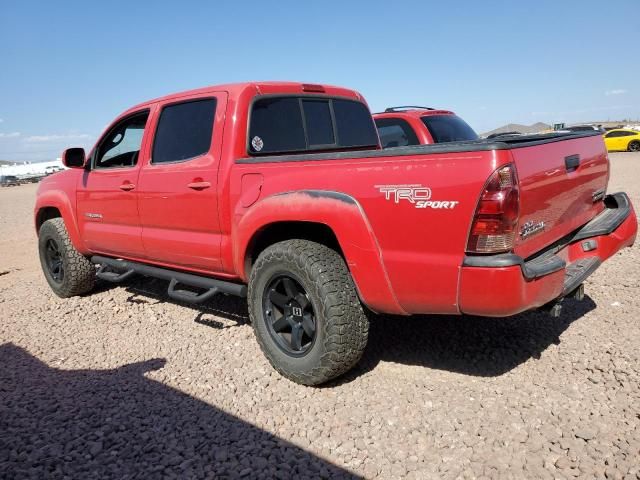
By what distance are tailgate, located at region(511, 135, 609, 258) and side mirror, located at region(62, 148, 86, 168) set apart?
167 inches

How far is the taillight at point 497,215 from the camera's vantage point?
2.34 metres

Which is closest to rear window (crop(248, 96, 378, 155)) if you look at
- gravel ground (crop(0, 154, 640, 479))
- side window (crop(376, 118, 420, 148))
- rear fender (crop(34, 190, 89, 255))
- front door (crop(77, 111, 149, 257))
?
front door (crop(77, 111, 149, 257))

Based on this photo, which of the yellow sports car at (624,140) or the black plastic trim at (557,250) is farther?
the yellow sports car at (624,140)

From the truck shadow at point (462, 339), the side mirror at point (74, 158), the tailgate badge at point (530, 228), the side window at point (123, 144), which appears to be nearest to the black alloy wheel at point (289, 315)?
the truck shadow at point (462, 339)

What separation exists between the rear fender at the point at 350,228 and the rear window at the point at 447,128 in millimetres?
4139

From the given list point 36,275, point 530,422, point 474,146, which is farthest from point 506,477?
point 36,275

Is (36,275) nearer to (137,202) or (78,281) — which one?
(78,281)

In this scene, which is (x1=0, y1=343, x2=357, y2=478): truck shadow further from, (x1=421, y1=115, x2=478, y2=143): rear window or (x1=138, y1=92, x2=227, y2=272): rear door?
(x1=421, y1=115, x2=478, y2=143): rear window

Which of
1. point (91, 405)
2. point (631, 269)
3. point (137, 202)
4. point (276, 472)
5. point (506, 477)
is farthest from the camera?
point (631, 269)

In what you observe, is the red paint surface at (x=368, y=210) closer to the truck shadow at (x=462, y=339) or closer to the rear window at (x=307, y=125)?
the rear window at (x=307, y=125)

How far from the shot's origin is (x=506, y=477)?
2.28m

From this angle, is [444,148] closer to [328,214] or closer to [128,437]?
[328,214]

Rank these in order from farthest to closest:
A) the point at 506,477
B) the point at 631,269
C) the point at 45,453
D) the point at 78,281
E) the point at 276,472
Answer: the point at 78,281, the point at 631,269, the point at 45,453, the point at 276,472, the point at 506,477

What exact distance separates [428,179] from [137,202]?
9.19ft
